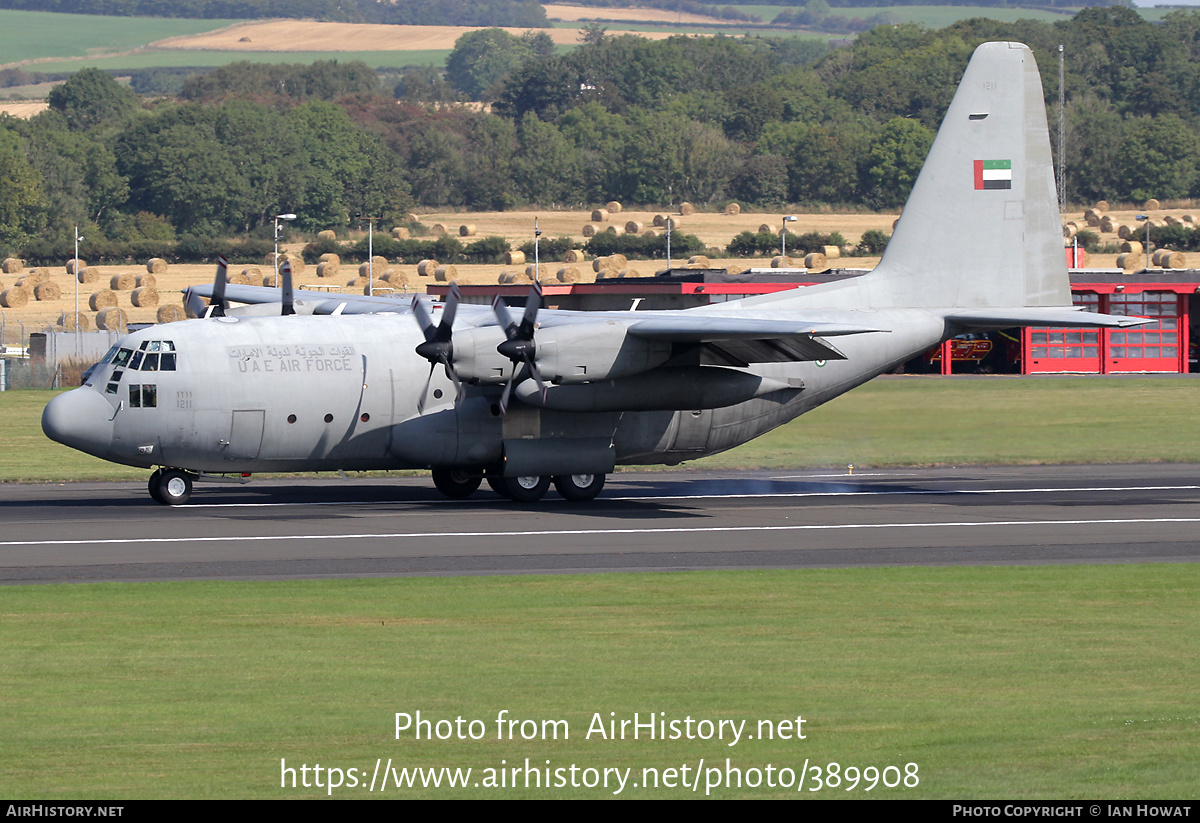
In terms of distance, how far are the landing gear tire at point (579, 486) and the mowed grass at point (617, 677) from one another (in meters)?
10.4

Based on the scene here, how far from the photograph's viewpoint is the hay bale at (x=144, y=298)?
285 feet

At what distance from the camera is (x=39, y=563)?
22172mm

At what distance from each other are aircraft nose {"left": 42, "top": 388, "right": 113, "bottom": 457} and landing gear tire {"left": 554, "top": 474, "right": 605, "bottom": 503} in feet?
30.5

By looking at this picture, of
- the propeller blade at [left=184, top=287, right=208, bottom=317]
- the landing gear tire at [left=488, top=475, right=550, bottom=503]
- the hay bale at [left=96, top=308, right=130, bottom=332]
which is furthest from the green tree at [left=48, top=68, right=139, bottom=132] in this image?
the landing gear tire at [left=488, top=475, right=550, bottom=503]

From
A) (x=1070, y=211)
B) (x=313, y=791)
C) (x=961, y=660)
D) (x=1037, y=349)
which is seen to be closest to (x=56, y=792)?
(x=313, y=791)

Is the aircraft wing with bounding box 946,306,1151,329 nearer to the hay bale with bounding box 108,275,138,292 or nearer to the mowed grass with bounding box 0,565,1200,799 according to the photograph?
the mowed grass with bounding box 0,565,1200,799

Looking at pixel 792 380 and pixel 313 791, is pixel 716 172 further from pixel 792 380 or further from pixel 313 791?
pixel 313 791

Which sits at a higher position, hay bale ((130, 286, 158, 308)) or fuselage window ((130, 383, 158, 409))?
hay bale ((130, 286, 158, 308))

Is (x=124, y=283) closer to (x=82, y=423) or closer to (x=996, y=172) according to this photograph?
(x=82, y=423)

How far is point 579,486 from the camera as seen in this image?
3150cm

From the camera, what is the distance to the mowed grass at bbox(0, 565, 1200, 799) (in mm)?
10734

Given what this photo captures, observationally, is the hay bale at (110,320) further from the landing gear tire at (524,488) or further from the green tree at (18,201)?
the green tree at (18,201)

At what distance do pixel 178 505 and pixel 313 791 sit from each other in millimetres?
21247

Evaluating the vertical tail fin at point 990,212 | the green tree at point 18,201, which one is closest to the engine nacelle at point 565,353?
the vertical tail fin at point 990,212
